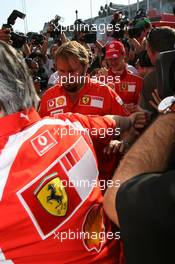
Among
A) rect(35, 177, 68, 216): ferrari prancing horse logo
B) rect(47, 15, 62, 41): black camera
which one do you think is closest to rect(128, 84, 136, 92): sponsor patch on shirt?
rect(35, 177, 68, 216): ferrari prancing horse logo

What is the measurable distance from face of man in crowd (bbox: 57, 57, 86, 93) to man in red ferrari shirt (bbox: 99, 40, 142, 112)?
26.2 inches

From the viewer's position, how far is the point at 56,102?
280 cm

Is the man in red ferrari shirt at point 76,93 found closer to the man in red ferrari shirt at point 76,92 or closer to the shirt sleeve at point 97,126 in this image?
the man in red ferrari shirt at point 76,92

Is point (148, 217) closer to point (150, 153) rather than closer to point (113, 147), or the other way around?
point (150, 153)

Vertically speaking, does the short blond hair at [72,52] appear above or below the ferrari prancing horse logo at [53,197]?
above

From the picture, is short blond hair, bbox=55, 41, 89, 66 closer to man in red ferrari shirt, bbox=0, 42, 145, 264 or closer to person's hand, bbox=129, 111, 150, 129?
person's hand, bbox=129, 111, 150, 129

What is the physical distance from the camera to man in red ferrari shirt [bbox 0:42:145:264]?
116 centimetres

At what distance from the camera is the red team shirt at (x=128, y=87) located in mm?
3635

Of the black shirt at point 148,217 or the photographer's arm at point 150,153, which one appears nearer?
the black shirt at point 148,217

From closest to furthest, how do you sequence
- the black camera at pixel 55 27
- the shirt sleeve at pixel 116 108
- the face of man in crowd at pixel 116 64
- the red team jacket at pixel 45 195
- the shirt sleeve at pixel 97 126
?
the red team jacket at pixel 45 195
the shirt sleeve at pixel 97 126
the shirt sleeve at pixel 116 108
the face of man in crowd at pixel 116 64
the black camera at pixel 55 27

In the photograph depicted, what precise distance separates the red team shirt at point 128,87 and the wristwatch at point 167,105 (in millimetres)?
2614

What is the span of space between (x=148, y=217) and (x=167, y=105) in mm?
329

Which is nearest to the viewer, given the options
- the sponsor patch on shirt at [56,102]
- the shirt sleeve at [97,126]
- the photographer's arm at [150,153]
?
the photographer's arm at [150,153]

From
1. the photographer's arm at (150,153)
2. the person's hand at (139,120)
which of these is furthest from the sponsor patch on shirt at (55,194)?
the person's hand at (139,120)
